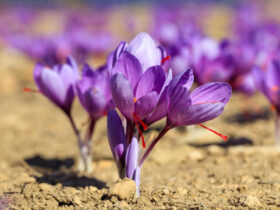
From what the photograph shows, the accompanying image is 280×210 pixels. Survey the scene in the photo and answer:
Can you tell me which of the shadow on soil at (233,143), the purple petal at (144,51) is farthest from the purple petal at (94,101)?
the shadow on soil at (233,143)

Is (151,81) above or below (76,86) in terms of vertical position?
below

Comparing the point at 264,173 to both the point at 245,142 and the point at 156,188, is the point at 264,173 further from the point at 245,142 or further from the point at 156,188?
the point at 245,142

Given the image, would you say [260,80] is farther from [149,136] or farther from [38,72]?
[38,72]

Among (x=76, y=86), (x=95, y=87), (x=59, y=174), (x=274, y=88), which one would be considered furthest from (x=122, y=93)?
(x=274, y=88)

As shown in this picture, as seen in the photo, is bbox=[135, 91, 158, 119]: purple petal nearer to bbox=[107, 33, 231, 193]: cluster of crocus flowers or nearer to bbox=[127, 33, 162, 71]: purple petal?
bbox=[107, 33, 231, 193]: cluster of crocus flowers

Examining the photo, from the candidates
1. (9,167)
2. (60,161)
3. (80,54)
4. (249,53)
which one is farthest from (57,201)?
(80,54)

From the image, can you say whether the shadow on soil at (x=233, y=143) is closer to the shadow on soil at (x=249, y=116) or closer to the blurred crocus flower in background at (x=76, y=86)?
the shadow on soil at (x=249, y=116)
